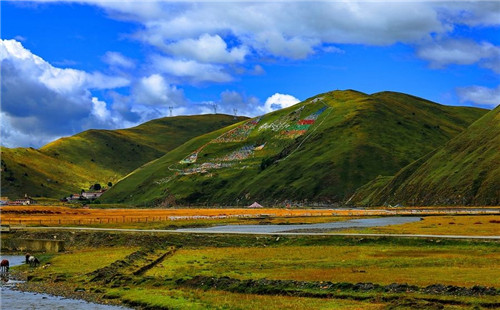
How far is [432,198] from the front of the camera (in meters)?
198

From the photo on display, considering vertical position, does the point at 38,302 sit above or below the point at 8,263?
below

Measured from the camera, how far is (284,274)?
55.4 meters

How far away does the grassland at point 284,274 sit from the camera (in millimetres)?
42625

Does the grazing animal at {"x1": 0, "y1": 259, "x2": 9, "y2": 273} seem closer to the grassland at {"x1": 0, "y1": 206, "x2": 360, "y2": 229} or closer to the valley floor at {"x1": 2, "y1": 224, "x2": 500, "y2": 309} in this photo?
the valley floor at {"x1": 2, "y1": 224, "x2": 500, "y2": 309}

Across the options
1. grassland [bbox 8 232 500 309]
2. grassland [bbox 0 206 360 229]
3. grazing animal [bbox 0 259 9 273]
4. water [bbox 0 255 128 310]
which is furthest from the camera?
grassland [bbox 0 206 360 229]

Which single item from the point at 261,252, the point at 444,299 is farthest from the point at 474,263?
Result: the point at 261,252

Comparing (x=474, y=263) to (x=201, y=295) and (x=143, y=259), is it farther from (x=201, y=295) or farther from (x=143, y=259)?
(x=143, y=259)

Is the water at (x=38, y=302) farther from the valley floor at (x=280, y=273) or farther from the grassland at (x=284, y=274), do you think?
the grassland at (x=284, y=274)

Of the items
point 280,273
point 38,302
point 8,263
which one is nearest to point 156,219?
point 8,263

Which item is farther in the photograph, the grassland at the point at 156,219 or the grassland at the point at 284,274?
the grassland at the point at 156,219

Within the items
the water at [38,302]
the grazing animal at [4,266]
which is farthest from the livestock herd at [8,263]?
the water at [38,302]

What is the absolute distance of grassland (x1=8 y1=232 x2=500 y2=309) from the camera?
4262 centimetres

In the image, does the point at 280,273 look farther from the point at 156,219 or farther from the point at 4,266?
the point at 156,219

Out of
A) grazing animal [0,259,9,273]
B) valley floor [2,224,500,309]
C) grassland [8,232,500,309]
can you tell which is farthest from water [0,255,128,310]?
grazing animal [0,259,9,273]
